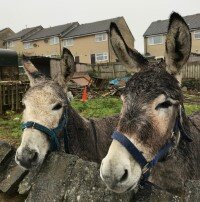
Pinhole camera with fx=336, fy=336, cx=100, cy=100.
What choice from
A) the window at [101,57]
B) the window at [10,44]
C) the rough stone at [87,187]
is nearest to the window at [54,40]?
the window at [101,57]

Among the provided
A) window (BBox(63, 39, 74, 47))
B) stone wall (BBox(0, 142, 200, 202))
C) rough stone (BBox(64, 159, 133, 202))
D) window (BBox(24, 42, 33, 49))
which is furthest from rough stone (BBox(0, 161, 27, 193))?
window (BBox(24, 42, 33, 49))

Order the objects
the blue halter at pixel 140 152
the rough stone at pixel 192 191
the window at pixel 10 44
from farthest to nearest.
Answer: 1. the window at pixel 10 44
2. the blue halter at pixel 140 152
3. the rough stone at pixel 192 191

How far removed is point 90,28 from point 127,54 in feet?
196

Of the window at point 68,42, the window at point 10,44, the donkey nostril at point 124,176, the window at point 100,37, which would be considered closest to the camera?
the donkey nostril at point 124,176

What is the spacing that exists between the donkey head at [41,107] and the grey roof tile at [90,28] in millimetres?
53042

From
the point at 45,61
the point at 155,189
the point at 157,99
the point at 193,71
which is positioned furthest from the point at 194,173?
the point at 193,71

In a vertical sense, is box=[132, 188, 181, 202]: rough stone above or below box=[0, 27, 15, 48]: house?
below

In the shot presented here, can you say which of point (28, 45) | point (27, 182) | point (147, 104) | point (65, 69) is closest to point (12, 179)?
point (27, 182)

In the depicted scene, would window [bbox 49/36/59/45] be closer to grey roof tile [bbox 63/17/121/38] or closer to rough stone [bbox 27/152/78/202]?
grey roof tile [bbox 63/17/121/38]

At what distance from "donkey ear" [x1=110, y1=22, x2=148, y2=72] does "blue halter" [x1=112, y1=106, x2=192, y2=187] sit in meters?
0.67

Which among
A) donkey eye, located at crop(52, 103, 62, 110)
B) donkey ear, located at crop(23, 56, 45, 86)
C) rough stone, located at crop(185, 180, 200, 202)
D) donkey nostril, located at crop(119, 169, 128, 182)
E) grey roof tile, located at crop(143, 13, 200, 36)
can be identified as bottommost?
donkey nostril, located at crop(119, 169, 128, 182)

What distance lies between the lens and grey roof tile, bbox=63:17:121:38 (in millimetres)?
58906

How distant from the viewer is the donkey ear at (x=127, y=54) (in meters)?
3.44

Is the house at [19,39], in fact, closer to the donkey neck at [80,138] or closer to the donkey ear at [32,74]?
the donkey ear at [32,74]
